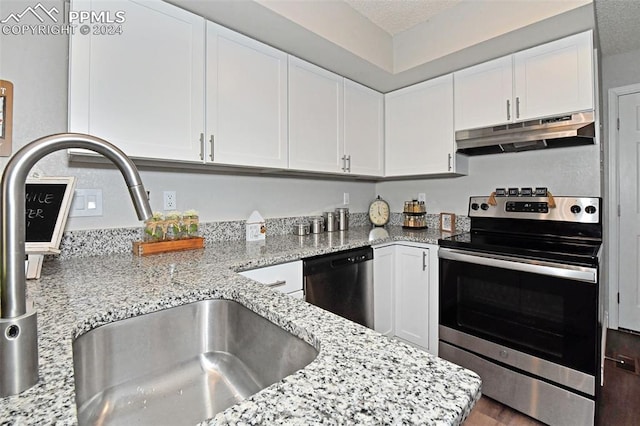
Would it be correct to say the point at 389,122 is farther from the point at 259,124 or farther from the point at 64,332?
the point at 64,332

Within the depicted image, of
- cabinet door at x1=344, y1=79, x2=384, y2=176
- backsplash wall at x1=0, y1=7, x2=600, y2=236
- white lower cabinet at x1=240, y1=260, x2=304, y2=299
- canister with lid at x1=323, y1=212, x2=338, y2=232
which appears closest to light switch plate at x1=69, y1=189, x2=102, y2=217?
backsplash wall at x1=0, y1=7, x2=600, y2=236

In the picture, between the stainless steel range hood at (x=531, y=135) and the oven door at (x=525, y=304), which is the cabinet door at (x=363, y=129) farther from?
the oven door at (x=525, y=304)

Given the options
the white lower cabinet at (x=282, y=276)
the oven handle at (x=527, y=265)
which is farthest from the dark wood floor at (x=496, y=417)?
the white lower cabinet at (x=282, y=276)

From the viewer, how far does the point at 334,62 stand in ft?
6.93

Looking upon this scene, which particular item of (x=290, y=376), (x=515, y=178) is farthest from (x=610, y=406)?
(x=290, y=376)

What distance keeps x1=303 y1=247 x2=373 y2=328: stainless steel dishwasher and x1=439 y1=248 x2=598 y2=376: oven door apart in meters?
0.47

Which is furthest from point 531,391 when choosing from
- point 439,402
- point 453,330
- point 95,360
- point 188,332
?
point 95,360

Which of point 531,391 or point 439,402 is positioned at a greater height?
point 439,402

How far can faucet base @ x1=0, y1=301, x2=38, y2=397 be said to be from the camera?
0.43 metres

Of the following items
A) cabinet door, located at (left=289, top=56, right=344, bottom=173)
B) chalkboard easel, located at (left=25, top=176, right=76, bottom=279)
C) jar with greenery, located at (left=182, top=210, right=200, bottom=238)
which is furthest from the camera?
cabinet door, located at (left=289, top=56, right=344, bottom=173)

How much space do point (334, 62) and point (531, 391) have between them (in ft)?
7.48

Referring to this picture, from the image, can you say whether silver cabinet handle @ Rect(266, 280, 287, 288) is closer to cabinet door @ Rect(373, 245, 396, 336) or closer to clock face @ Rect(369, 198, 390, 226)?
cabinet door @ Rect(373, 245, 396, 336)

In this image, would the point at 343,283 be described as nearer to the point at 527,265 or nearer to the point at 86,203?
the point at 527,265

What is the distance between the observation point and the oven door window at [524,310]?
4.63 feet
